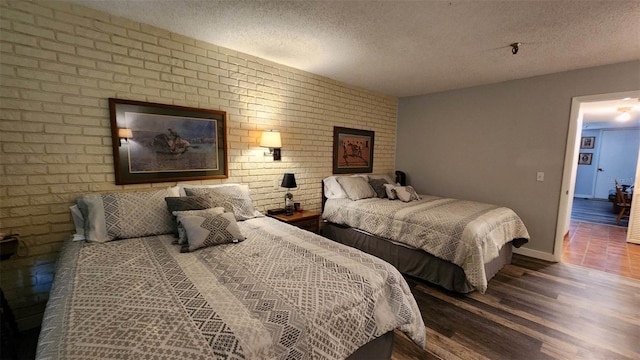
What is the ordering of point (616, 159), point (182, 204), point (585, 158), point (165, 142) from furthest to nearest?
point (585, 158) → point (616, 159) → point (165, 142) → point (182, 204)

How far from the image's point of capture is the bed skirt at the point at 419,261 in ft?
8.21

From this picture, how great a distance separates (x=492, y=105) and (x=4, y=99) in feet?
16.7

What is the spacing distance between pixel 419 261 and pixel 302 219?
1353mm

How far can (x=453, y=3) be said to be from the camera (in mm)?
1802

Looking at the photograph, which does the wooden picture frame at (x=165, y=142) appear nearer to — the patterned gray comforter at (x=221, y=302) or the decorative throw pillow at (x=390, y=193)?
the patterned gray comforter at (x=221, y=302)

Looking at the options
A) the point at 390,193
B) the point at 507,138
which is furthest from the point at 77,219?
the point at 507,138

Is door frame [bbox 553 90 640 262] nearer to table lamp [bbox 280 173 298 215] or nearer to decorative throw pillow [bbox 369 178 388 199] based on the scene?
decorative throw pillow [bbox 369 178 388 199]

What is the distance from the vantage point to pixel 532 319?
2.11m

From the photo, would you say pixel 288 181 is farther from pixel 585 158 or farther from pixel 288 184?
pixel 585 158

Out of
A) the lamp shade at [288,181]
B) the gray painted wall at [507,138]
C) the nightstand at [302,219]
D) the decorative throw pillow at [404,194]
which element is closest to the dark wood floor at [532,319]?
the gray painted wall at [507,138]

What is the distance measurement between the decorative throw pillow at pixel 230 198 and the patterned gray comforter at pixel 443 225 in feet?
4.47

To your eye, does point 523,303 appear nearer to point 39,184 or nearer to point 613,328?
point 613,328

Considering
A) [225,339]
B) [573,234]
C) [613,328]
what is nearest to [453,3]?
[225,339]

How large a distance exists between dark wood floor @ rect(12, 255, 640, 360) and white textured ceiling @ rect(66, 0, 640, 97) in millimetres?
2391
